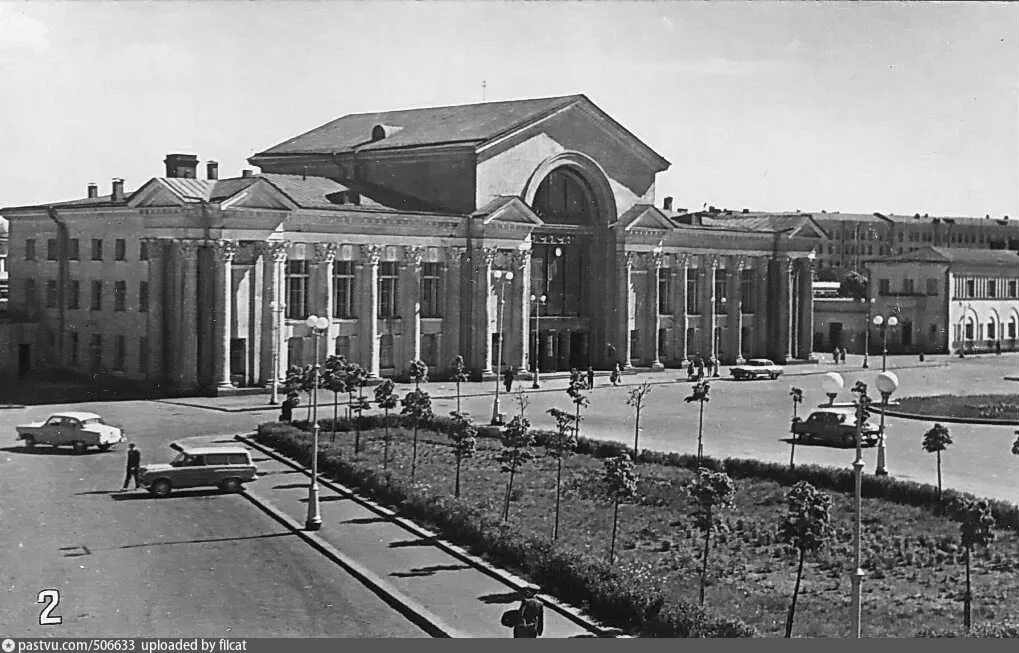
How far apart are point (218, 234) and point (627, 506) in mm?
15924

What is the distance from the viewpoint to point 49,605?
38.4 feet

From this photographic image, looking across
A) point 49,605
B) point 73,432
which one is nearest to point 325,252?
point 73,432

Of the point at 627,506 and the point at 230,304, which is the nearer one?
the point at 627,506

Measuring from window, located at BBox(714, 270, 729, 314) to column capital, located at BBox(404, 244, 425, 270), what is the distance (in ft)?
41.5

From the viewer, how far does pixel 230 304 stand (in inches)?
1270

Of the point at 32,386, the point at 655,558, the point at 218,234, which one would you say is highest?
the point at 218,234

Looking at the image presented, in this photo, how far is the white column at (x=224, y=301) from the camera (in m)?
31.5

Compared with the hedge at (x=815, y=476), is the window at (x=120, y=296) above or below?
above

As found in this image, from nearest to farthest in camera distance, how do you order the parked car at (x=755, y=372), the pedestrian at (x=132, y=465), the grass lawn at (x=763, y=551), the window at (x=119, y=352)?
1. the grass lawn at (x=763, y=551)
2. the pedestrian at (x=132, y=465)
3. the window at (x=119, y=352)
4. the parked car at (x=755, y=372)

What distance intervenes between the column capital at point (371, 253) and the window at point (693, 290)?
12861 millimetres

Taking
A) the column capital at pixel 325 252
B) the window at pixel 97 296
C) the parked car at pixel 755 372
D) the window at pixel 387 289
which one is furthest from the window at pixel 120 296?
the parked car at pixel 755 372

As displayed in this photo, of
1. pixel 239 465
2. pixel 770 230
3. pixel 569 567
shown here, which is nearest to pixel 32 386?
pixel 239 465

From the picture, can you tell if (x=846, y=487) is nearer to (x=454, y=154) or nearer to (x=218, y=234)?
(x=218, y=234)

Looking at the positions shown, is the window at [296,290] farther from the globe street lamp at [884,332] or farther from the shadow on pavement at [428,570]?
the shadow on pavement at [428,570]
